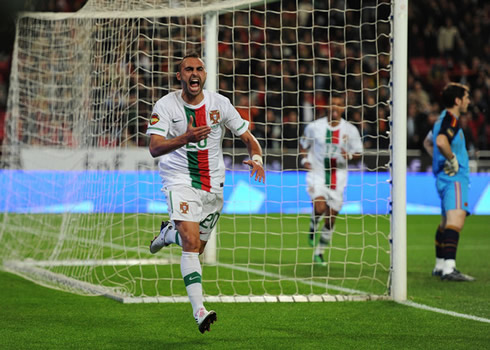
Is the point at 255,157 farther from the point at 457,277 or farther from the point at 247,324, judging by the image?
the point at 457,277

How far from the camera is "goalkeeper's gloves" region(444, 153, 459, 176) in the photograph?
8883 millimetres

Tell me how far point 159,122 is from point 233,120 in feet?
1.98

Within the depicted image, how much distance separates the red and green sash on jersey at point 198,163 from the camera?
593 cm

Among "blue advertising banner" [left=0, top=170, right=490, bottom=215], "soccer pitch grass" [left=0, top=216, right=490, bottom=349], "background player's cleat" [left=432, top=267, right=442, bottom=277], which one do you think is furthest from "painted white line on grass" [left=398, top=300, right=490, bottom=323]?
"background player's cleat" [left=432, top=267, right=442, bottom=277]

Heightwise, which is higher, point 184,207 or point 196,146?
point 196,146

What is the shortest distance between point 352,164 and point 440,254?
7594mm

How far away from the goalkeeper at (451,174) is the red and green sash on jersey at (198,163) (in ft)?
12.1

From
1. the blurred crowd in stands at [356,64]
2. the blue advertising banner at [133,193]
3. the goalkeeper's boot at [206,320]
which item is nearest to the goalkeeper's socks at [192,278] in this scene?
the goalkeeper's boot at [206,320]

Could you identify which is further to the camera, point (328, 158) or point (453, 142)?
point (328, 158)

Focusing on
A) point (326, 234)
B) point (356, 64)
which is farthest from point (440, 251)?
point (356, 64)

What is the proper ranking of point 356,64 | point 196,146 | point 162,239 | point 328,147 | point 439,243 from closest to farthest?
point 196,146
point 162,239
point 439,243
point 328,147
point 356,64

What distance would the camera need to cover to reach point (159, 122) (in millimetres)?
5754

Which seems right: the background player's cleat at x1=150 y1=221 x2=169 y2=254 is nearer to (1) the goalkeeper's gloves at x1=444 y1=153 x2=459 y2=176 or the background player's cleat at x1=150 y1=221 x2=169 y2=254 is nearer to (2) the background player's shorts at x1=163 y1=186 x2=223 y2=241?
(2) the background player's shorts at x1=163 y1=186 x2=223 y2=241

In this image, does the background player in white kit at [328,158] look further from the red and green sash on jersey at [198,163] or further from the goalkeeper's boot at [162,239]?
the red and green sash on jersey at [198,163]
